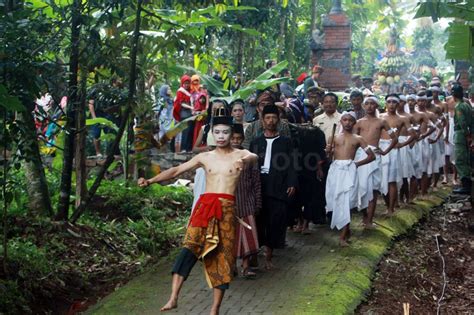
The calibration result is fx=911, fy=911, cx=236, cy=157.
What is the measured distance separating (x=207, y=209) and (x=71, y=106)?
9.94ft

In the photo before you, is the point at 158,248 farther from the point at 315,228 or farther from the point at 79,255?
→ the point at 315,228

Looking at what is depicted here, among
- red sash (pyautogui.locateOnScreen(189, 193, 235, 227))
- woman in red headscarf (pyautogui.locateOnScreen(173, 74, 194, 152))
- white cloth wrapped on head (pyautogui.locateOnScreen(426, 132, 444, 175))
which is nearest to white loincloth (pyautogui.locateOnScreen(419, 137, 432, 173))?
white cloth wrapped on head (pyautogui.locateOnScreen(426, 132, 444, 175))

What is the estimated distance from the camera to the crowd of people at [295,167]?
7.68 metres

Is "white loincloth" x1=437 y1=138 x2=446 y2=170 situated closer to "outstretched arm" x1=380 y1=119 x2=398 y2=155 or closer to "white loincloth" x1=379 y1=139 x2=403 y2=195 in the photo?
"white loincloth" x1=379 y1=139 x2=403 y2=195

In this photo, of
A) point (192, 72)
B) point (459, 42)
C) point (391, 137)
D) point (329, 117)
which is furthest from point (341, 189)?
point (192, 72)

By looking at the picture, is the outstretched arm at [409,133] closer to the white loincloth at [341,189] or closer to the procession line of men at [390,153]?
the procession line of men at [390,153]

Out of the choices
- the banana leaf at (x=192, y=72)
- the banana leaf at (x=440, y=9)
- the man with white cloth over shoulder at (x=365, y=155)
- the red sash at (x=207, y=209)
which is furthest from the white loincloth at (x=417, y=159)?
the red sash at (x=207, y=209)

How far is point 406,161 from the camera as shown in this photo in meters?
14.8

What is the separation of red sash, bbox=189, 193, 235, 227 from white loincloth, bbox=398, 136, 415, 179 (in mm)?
7289

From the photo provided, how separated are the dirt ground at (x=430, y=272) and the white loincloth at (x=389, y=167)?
0.83 m

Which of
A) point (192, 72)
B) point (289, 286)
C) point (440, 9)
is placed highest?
point (440, 9)

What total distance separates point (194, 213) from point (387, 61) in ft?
83.8

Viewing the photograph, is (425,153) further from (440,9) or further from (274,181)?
(274,181)

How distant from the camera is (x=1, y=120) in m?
8.64
